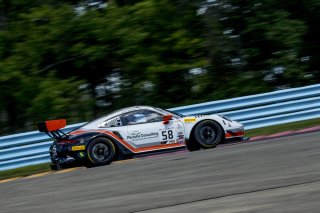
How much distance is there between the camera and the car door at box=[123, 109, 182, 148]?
13.4 meters

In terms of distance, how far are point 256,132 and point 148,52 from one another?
526cm

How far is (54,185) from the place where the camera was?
397 inches

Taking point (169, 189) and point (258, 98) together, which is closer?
point (169, 189)

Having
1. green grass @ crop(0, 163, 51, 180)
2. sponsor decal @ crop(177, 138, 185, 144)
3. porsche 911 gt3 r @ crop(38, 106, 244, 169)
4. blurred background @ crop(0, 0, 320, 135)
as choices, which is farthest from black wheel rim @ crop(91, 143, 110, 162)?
blurred background @ crop(0, 0, 320, 135)

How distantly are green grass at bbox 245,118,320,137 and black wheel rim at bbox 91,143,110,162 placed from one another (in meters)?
4.15

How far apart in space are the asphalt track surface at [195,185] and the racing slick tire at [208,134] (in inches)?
59.0

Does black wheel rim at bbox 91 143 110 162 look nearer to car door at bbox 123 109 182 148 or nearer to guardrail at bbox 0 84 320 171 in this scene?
car door at bbox 123 109 182 148

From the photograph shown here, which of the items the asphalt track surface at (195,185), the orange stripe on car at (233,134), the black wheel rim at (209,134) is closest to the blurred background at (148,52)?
the orange stripe on car at (233,134)

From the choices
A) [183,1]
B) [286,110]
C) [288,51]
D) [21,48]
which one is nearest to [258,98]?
[286,110]

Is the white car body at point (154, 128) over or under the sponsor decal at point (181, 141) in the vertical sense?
over

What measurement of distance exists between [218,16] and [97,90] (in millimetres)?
4438

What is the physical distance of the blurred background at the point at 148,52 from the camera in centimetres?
1992

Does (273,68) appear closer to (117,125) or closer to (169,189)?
(117,125)

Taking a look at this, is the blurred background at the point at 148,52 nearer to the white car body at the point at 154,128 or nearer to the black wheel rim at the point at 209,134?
the white car body at the point at 154,128
